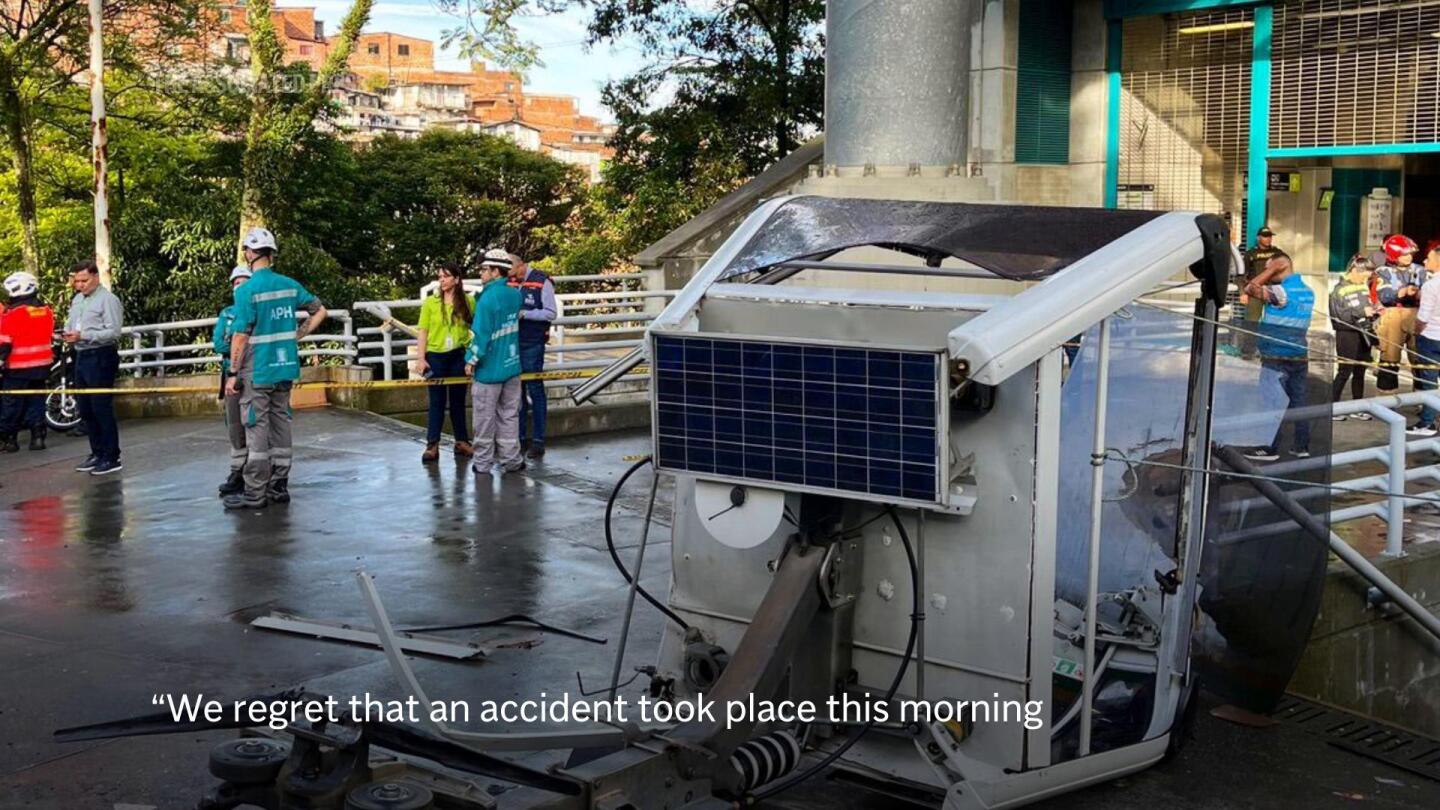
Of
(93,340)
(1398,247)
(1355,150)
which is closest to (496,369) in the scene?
(93,340)

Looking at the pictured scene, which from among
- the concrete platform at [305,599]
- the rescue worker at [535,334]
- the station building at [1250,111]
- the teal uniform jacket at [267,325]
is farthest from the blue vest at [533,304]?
the station building at [1250,111]

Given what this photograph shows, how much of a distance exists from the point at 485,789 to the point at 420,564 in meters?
4.97

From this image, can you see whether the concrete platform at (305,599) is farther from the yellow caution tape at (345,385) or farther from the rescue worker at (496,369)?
the yellow caution tape at (345,385)

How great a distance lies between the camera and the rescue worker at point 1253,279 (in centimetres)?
668

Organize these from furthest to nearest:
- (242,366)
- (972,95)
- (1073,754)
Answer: (972,95)
(242,366)
(1073,754)

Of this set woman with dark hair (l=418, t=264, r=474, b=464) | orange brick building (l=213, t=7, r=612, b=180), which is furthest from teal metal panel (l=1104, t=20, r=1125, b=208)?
orange brick building (l=213, t=7, r=612, b=180)

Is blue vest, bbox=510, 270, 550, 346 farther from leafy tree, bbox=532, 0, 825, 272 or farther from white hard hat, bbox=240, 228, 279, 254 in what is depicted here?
leafy tree, bbox=532, 0, 825, 272

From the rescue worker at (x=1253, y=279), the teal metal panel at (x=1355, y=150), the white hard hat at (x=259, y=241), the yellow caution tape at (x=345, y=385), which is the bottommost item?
the yellow caution tape at (x=345, y=385)

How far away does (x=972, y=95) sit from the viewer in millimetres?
17844

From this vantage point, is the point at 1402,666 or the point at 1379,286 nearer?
the point at 1402,666

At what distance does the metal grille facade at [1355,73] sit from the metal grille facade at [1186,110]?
0.45m

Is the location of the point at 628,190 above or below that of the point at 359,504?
above

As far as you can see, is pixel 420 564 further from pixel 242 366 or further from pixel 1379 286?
pixel 1379 286

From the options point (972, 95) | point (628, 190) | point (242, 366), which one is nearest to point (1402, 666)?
point (242, 366)
